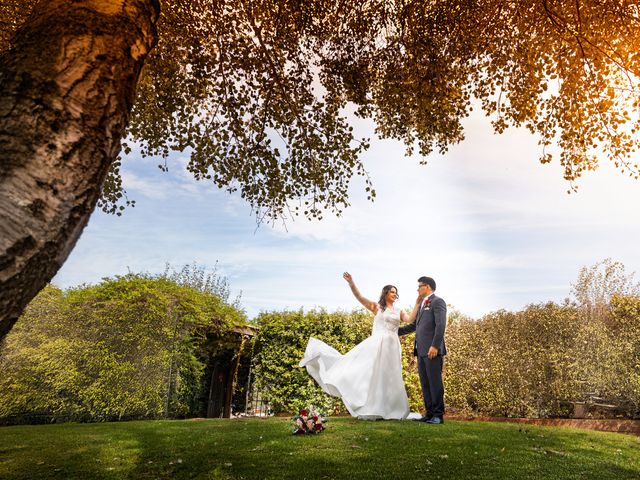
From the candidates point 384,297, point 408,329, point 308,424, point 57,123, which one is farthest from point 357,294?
point 57,123

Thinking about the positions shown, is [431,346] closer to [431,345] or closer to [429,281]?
[431,345]

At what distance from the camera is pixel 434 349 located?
8.23 metres

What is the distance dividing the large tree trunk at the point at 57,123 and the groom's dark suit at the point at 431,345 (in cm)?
672

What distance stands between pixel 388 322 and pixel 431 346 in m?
1.09

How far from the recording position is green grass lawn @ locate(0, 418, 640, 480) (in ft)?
16.6

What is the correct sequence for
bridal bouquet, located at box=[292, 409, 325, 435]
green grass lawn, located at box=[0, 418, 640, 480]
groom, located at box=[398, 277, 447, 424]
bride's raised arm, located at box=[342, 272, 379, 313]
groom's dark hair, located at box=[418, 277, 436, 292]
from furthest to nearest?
groom's dark hair, located at box=[418, 277, 436, 292]
bride's raised arm, located at box=[342, 272, 379, 313]
groom, located at box=[398, 277, 447, 424]
bridal bouquet, located at box=[292, 409, 325, 435]
green grass lawn, located at box=[0, 418, 640, 480]

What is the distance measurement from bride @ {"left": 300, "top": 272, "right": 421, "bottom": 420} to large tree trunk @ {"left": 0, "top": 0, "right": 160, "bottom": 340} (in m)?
6.35

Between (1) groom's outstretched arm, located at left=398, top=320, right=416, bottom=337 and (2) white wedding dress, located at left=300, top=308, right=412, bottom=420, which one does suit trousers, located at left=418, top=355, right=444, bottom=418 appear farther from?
(1) groom's outstretched arm, located at left=398, top=320, right=416, bottom=337

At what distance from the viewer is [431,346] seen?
27.5ft

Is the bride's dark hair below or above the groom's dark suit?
above

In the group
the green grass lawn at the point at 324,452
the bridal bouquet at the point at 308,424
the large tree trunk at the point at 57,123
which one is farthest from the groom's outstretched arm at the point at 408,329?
the large tree trunk at the point at 57,123

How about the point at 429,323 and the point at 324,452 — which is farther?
the point at 429,323

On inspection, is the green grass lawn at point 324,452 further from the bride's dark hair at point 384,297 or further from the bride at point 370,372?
the bride's dark hair at point 384,297

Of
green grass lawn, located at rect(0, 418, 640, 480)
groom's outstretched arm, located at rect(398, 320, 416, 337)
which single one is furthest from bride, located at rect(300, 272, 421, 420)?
green grass lawn, located at rect(0, 418, 640, 480)
